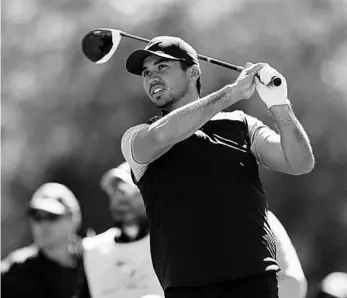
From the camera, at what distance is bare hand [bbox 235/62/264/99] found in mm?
5129

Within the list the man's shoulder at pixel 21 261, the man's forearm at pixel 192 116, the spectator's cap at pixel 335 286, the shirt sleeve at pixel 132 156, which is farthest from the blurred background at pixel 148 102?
the man's forearm at pixel 192 116

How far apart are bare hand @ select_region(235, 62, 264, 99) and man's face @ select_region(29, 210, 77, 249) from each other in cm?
268

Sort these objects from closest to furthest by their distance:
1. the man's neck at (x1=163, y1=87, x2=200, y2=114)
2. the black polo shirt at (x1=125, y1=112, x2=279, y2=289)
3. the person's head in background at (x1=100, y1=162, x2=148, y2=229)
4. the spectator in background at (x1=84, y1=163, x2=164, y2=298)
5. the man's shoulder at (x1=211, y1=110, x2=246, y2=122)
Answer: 1. the black polo shirt at (x1=125, y1=112, x2=279, y2=289)
2. the man's shoulder at (x1=211, y1=110, x2=246, y2=122)
3. the man's neck at (x1=163, y1=87, x2=200, y2=114)
4. the spectator in background at (x1=84, y1=163, x2=164, y2=298)
5. the person's head in background at (x1=100, y1=162, x2=148, y2=229)

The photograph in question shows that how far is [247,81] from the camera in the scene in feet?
16.9

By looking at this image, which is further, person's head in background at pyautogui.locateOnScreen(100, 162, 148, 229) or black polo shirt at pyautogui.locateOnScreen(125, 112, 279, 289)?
person's head in background at pyautogui.locateOnScreen(100, 162, 148, 229)

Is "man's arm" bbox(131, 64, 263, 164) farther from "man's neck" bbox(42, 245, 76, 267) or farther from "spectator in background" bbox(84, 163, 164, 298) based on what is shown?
"man's neck" bbox(42, 245, 76, 267)

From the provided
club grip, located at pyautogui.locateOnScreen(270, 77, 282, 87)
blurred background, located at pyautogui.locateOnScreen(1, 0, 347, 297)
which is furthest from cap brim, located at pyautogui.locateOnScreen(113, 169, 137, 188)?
blurred background, located at pyautogui.locateOnScreen(1, 0, 347, 297)

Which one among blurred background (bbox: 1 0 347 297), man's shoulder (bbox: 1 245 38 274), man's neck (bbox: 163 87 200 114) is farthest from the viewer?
blurred background (bbox: 1 0 347 297)

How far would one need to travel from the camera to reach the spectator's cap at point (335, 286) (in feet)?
25.8

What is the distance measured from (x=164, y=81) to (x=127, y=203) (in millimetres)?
2427

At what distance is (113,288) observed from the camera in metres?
7.41

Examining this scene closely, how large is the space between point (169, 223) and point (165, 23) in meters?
13.1

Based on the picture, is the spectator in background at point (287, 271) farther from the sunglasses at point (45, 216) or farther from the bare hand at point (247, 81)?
the sunglasses at point (45, 216)

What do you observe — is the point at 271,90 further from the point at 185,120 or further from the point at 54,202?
the point at 54,202
